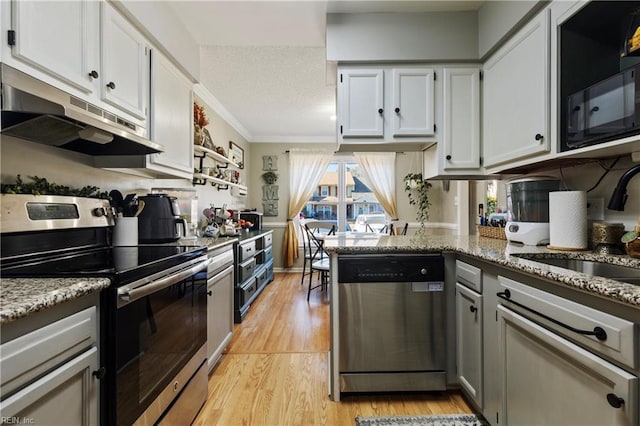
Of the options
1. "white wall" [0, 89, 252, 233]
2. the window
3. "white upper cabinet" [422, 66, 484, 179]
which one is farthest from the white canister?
the window

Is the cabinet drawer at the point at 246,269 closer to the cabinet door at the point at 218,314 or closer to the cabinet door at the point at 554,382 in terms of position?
the cabinet door at the point at 218,314

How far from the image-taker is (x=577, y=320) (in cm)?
95

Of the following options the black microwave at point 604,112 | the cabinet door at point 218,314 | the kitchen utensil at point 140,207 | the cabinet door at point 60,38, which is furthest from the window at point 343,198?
the cabinet door at point 60,38

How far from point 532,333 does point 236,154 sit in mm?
4270

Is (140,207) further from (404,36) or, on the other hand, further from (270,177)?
(270,177)

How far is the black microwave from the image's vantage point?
1141 millimetres

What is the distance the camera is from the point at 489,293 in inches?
58.2

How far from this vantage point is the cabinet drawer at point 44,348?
676 mm

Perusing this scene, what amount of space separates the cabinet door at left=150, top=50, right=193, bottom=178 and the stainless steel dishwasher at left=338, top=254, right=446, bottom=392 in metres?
1.32

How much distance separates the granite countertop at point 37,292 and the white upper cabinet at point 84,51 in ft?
2.48

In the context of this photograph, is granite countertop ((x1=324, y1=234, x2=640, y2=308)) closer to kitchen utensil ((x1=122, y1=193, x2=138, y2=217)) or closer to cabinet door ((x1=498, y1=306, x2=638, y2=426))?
cabinet door ((x1=498, y1=306, x2=638, y2=426))

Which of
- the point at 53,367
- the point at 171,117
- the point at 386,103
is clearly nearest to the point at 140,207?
the point at 171,117

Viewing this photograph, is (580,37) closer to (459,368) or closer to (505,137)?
(505,137)

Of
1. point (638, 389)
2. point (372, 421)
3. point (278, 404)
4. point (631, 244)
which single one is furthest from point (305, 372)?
point (631, 244)
